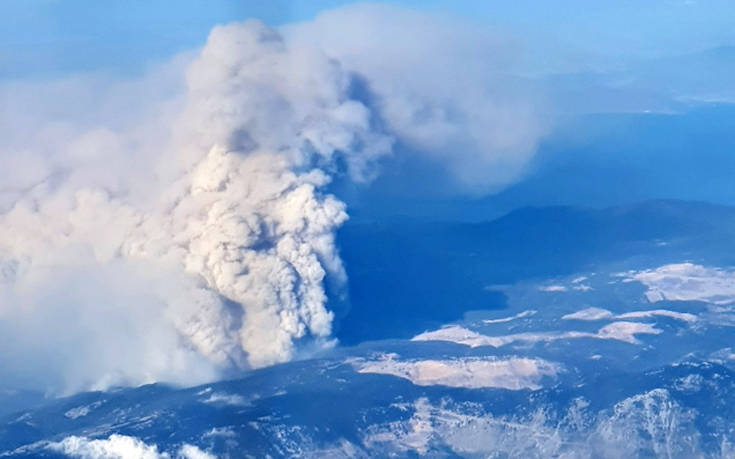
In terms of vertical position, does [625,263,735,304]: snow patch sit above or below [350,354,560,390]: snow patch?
above

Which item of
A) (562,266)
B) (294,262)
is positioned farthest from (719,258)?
(294,262)

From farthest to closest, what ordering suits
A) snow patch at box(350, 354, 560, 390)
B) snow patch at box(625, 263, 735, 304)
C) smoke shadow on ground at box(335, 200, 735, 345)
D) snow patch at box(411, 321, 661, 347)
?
snow patch at box(625, 263, 735, 304) < smoke shadow on ground at box(335, 200, 735, 345) < snow patch at box(411, 321, 661, 347) < snow patch at box(350, 354, 560, 390)

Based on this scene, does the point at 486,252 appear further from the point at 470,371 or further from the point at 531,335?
the point at 470,371

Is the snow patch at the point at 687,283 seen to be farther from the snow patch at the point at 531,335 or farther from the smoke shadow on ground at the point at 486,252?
the snow patch at the point at 531,335

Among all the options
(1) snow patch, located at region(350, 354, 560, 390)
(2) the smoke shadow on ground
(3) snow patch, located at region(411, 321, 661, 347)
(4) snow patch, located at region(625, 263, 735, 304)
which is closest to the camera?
(1) snow patch, located at region(350, 354, 560, 390)

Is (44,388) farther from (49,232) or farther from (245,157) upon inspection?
(245,157)

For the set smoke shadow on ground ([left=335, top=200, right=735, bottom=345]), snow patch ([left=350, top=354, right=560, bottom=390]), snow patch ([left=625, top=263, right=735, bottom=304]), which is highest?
smoke shadow on ground ([left=335, top=200, right=735, bottom=345])

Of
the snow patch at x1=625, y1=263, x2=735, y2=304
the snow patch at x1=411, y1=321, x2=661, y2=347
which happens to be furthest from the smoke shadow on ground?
the snow patch at x1=625, y1=263, x2=735, y2=304

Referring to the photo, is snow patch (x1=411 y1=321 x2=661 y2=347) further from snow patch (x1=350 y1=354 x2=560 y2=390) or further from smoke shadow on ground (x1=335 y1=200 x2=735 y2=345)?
snow patch (x1=350 y1=354 x2=560 y2=390)

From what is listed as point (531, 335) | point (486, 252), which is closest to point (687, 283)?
point (486, 252)

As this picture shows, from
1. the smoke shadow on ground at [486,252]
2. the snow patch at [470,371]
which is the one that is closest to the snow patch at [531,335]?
the smoke shadow on ground at [486,252]

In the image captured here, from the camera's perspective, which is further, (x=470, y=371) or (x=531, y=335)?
(x=531, y=335)
